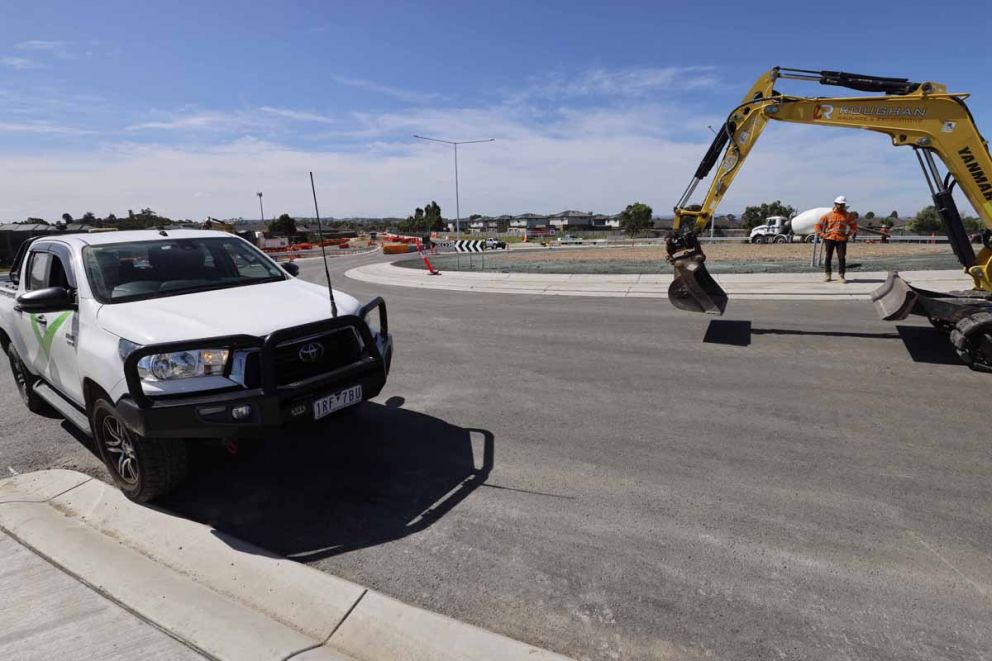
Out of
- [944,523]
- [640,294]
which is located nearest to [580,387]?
[944,523]

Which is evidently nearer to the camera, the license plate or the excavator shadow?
the license plate

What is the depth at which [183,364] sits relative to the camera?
346cm

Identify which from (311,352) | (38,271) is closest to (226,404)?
(311,352)

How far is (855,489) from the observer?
12.5 feet

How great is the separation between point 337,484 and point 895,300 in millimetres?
7241

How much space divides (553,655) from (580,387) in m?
4.01

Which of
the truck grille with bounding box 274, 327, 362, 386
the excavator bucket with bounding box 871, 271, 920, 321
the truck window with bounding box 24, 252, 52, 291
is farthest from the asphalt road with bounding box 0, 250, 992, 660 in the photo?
the truck window with bounding box 24, 252, 52, 291

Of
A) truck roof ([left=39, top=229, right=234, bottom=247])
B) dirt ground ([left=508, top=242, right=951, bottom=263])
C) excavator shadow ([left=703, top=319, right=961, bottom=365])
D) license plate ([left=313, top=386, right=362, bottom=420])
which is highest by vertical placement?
truck roof ([left=39, top=229, right=234, bottom=247])

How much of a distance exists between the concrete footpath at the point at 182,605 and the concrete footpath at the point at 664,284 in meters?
11.2

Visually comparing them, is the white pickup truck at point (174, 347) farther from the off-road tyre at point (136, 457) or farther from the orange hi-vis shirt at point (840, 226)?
the orange hi-vis shirt at point (840, 226)

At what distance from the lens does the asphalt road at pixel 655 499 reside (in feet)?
8.73

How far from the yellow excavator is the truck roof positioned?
6.82 meters

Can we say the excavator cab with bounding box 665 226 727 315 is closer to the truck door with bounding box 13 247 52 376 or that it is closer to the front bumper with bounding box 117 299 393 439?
the front bumper with bounding box 117 299 393 439

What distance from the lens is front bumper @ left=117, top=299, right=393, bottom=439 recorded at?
3.30 m
